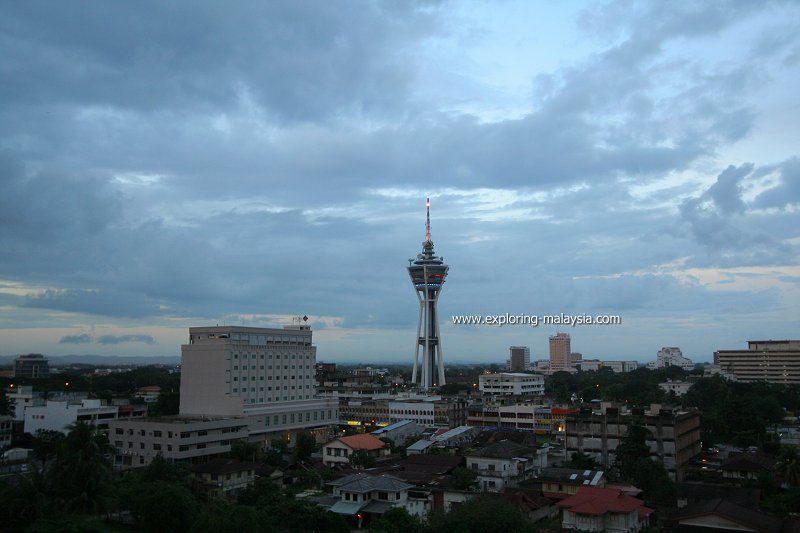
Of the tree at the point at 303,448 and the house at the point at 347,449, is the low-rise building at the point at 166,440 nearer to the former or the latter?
the tree at the point at 303,448

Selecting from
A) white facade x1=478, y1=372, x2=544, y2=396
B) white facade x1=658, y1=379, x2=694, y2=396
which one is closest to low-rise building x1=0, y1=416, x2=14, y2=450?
white facade x1=478, y1=372, x2=544, y2=396

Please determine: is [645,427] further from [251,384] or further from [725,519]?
A: [251,384]

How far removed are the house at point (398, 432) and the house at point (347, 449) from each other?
585cm

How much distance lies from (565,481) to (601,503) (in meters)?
5.07

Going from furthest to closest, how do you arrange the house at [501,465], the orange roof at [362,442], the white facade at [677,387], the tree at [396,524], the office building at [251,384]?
the white facade at [677,387]
the office building at [251,384]
the orange roof at [362,442]
the house at [501,465]
the tree at [396,524]

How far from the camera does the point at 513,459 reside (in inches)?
1452

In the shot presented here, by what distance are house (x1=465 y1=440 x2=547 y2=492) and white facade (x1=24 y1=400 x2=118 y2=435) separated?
115 feet

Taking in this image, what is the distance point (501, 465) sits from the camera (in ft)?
120

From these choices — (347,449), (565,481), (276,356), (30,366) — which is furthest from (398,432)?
(30,366)

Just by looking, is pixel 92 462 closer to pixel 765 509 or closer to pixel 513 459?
pixel 513 459

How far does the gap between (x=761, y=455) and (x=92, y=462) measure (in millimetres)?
38738

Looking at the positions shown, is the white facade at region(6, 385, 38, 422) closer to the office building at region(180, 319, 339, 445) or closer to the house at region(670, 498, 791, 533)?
the office building at region(180, 319, 339, 445)

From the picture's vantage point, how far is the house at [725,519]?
2475 centimetres

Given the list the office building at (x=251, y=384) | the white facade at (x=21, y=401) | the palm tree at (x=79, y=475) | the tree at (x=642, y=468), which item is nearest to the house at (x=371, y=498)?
the palm tree at (x=79, y=475)
